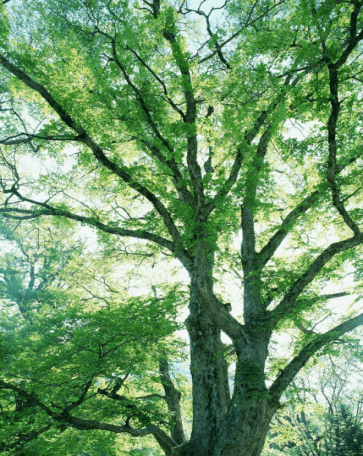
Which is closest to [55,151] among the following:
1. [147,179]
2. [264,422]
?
[147,179]

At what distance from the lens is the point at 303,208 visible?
21.2 feet

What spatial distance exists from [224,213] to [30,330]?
4.62 meters

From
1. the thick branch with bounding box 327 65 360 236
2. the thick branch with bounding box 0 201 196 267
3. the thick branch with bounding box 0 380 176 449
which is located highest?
the thick branch with bounding box 0 201 196 267

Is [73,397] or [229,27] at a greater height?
[229,27]

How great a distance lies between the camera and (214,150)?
26.9 ft

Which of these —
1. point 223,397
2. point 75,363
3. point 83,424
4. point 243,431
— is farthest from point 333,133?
point 83,424

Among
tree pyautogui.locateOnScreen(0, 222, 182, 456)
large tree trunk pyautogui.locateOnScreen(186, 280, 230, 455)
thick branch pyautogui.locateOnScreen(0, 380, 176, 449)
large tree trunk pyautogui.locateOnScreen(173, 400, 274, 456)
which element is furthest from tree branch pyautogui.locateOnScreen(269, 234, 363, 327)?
thick branch pyautogui.locateOnScreen(0, 380, 176, 449)

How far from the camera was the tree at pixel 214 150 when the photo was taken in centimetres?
490

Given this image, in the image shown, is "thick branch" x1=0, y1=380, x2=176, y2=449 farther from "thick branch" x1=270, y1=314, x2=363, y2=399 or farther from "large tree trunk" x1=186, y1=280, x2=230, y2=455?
"thick branch" x1=270, y1=314, x2=363, y2=399

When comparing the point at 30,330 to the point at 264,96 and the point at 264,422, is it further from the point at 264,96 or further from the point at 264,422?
the point at 264,96

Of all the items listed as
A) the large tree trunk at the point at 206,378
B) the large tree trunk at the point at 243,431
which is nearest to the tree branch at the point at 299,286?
the large tree trunk at the point at 206,378

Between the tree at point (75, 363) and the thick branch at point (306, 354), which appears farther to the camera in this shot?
the thick branch at point (306, 354)

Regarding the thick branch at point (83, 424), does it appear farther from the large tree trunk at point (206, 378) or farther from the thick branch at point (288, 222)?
the thick branch at point (288, 222)

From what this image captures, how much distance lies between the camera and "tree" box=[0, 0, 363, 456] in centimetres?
490
